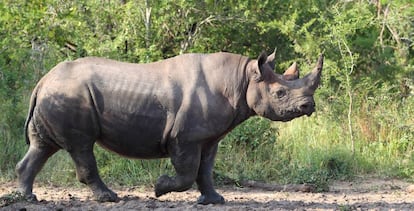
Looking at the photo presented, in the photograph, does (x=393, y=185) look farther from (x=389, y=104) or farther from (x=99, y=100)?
(x=99, y=100)

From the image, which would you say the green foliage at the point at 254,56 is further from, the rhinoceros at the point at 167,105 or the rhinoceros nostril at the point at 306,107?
the rhinoceros nostril at the point at 306,107

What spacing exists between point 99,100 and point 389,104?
21.1 ft

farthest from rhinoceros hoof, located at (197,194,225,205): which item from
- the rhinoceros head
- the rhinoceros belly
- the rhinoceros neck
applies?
the rhinoceros head

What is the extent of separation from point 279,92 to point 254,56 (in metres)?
7.95

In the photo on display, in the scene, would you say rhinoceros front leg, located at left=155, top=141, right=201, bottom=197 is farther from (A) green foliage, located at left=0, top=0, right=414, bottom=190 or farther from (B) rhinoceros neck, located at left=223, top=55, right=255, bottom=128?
(A) green foliage, located at left=0, top=0, right=414, bottom=190

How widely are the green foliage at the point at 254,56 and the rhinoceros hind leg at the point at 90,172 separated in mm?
1736

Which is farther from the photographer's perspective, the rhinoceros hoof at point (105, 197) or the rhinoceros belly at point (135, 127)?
the rhinoceros hoof at point (105, 197)

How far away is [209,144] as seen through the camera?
7836 millimetres

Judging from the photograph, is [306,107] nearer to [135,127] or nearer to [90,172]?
[135,127]

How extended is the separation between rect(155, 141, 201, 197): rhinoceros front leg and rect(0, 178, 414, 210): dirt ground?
0.69ft

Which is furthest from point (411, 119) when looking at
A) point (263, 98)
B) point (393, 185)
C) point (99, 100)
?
point (99, 100)

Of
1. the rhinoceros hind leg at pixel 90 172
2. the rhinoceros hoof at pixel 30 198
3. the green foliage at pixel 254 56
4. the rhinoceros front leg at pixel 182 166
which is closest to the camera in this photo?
the rhinoceros front leg at pixel 182 166

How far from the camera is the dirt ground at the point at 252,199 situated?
772cm

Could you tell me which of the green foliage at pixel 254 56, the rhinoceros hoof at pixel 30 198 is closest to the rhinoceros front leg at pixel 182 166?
the rhinoceros hoof at pixel 30 198
